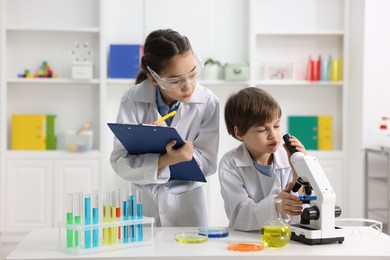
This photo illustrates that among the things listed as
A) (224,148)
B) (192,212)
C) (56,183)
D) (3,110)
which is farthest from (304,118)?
(192,212)

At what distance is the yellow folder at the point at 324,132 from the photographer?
5.23 meters

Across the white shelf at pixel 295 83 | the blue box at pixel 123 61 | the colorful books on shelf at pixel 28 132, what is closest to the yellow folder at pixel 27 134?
the colorful books on shelf at pixel 28 132

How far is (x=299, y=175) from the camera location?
202 cm

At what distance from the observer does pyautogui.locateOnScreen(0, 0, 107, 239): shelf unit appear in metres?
5.06

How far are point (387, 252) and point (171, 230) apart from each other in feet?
2.42

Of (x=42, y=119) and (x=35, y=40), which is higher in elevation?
(x=35, y=40)

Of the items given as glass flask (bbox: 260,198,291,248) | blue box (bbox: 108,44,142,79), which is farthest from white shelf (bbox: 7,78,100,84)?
glass flask (bbox: 260,198,291,248)

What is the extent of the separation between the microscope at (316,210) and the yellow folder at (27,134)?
3479 mm

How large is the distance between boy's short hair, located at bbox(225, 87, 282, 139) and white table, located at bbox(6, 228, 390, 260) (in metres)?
0.47

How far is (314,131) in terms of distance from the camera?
523 cm

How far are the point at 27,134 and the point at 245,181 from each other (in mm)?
3205

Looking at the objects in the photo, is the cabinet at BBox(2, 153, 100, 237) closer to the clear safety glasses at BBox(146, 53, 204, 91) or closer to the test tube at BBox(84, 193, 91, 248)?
the clear safety glasses at BBox(146, 53, 204, 91)

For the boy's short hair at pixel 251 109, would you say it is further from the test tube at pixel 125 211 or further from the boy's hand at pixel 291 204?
the test tube at pixel 125 211

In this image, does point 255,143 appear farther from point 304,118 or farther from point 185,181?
point 304,118
